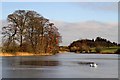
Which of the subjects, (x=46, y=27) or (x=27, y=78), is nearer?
(x=27, y=78)

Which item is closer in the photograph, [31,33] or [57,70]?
[57,70]

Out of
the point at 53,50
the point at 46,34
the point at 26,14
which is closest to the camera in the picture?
the point at 26,14

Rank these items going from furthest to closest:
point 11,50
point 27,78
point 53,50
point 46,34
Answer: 1. point 53,50
2. point 46,34
3. point 11,50
4. point 27,78

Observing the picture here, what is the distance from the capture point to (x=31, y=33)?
102 feet

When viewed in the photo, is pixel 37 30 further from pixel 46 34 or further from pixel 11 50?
pixel 11 50

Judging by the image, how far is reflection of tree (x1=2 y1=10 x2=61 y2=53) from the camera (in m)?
29.5

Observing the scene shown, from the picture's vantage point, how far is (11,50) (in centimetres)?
2905

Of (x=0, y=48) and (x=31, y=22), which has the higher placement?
(x=31, y=22)

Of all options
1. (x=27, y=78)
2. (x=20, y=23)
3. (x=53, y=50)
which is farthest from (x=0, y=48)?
(x=27, y=78)

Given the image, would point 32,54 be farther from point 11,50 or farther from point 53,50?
point 11,50

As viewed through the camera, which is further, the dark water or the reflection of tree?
the reflection of tree

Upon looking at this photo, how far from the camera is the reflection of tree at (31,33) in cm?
2950

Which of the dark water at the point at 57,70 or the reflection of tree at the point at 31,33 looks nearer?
the dark water at the point at 57,70

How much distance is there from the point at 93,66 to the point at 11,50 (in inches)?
564
